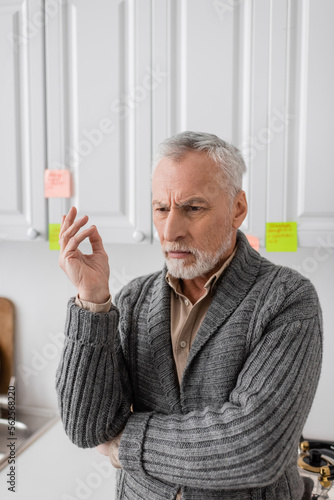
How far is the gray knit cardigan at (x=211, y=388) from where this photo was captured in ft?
2.84

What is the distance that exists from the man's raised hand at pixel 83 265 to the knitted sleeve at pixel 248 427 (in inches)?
10.7

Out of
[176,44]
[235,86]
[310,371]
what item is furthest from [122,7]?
[310,371]

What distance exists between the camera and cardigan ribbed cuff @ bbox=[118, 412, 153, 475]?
917 mm

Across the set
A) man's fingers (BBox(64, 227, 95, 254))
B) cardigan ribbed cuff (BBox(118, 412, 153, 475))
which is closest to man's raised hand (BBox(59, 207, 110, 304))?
man's fingers (BBox(64, 227, 95, 254))

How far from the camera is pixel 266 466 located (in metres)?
0.85

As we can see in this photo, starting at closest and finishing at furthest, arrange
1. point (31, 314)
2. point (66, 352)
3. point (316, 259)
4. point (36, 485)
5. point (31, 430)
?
point (66, 352) < point (36, 485) < point (316, 259) < point (31, 430) < point (31, 314)

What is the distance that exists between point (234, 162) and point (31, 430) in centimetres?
146

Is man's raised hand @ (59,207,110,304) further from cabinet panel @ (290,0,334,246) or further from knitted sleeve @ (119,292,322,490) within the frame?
cabinet panel @ (290,0,334,246)

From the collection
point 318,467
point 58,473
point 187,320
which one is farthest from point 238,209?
point 58,473

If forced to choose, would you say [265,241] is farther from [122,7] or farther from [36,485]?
[36,485]

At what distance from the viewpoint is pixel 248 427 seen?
86 centimetres

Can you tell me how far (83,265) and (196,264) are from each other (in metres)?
0.24

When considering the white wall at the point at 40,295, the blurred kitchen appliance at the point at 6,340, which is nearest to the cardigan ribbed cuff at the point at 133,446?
the white wall at the point at 40,295

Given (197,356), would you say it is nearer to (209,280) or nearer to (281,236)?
(209,280)
